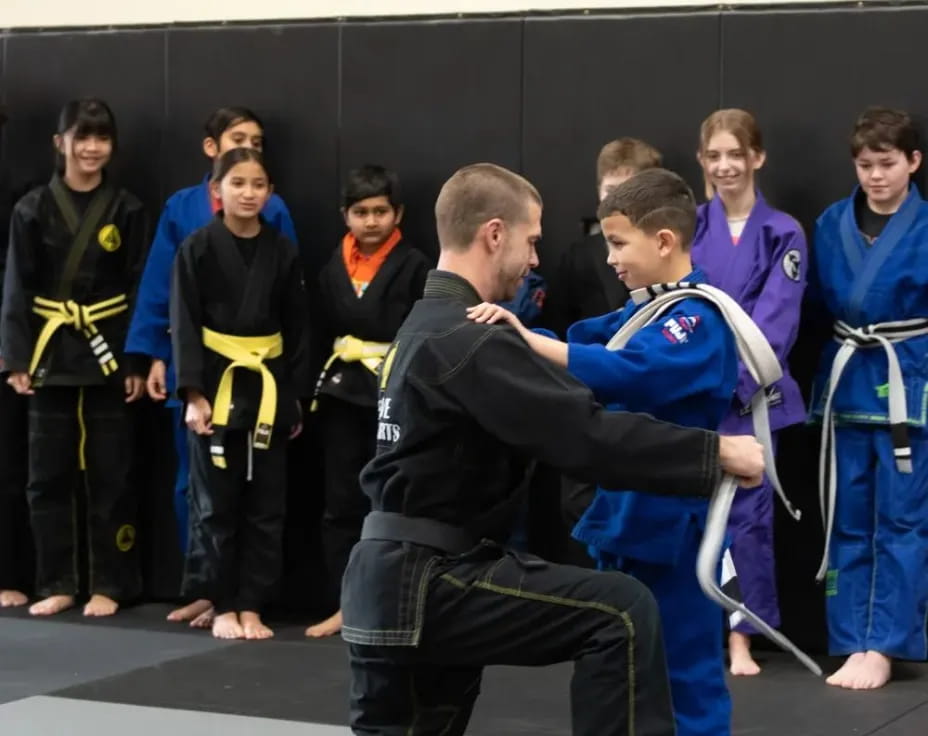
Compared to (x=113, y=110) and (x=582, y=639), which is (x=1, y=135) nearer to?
(x=113, y=110)

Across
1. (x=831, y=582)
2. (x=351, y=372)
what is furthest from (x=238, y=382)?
(x=831, y=582)

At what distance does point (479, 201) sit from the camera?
341 centimetres

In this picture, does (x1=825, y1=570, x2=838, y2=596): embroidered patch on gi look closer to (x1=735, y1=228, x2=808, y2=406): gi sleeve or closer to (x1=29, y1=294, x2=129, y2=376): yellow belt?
(x1=735, y1=228, x2=808, y2=406): gi sleeve

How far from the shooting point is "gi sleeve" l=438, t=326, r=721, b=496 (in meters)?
3.21

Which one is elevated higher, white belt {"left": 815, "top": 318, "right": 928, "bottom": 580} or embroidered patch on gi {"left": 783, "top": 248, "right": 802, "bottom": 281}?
embroidered patch on gi {"left": 783, "top": 248, "right": 802, "bottom": 281}

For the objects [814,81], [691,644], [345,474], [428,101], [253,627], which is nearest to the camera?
[691,644]

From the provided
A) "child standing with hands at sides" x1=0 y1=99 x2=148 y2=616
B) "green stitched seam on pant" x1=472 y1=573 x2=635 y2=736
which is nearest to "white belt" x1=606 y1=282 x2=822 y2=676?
"green stitched seam on pant" x1=472 y1=573 x2=635 y2=736

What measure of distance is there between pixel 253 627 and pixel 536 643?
2786 mm

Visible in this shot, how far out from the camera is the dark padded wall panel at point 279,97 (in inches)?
249

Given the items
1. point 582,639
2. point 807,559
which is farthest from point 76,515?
point 582,639

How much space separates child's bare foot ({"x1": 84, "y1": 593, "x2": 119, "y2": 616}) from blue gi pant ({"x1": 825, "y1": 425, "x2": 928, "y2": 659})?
2549mm

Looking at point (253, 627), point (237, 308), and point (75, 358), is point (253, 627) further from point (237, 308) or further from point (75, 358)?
point (75, 358)

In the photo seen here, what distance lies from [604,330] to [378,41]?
2.56 m

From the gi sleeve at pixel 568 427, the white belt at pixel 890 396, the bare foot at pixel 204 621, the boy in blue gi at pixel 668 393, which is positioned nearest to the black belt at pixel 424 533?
the gi sleeve at pixel 568 427
